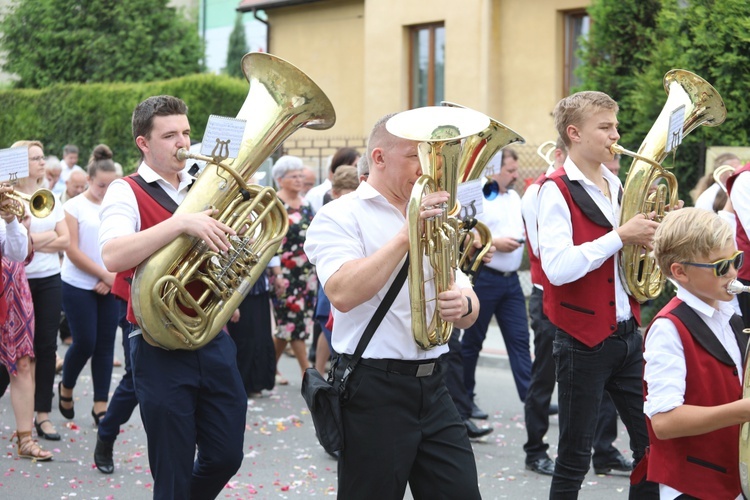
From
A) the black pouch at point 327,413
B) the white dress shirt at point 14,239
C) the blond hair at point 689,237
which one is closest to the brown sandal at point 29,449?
the white dress shirt at point 14,239

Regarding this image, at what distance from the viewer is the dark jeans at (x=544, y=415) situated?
621cm

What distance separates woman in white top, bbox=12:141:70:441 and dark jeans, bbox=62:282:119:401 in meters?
0.20

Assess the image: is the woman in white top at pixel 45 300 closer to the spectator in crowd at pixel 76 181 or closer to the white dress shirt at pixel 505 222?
the spectator in crowd at pixel 76 181

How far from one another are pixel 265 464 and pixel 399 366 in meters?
3.17

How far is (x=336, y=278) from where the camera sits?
3521mm

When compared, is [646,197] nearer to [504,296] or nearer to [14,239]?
[504,296]

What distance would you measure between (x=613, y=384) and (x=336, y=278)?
5.74 ft

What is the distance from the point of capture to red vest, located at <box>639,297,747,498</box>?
3205 millimetres

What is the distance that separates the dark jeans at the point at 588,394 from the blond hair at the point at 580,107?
93 centimetres

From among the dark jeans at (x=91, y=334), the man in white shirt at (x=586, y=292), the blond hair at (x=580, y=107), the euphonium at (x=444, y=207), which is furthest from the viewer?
the dark jeans at (x=91, y=334)

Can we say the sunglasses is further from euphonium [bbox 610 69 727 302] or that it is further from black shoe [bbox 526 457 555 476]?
black shoe [bbox 526 457 555 476]

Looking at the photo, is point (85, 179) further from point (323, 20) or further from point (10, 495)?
point (323, 20)

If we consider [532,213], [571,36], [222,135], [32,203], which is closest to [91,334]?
[32,203]

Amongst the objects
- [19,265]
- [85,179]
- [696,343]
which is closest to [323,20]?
[85,179]
